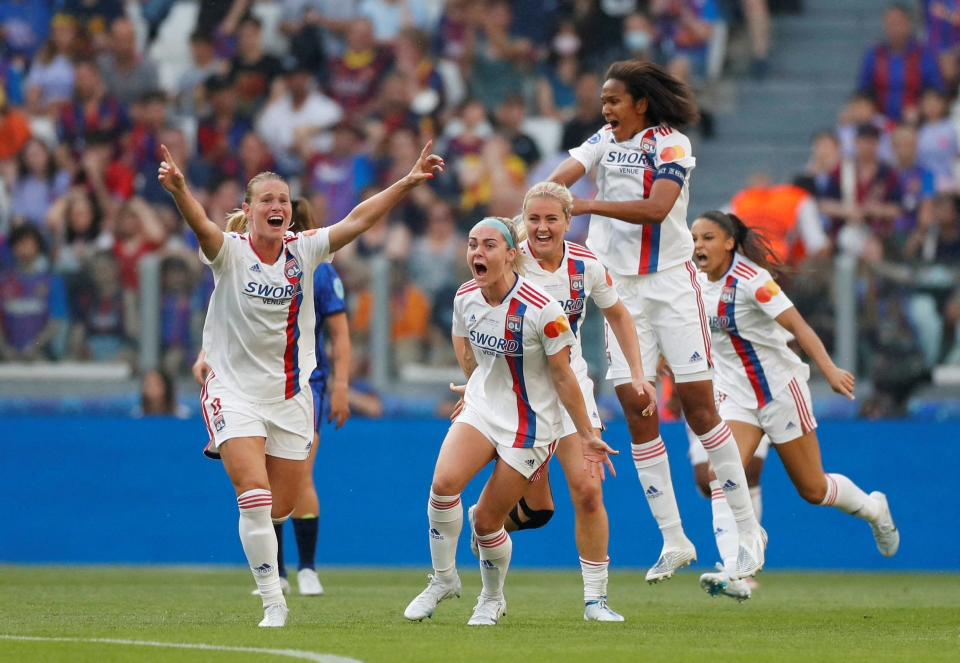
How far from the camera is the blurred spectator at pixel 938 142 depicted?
53.4 feet

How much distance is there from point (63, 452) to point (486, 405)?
6.75m

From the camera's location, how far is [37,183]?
57.7 feet

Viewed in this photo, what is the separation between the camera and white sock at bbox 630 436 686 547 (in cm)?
953

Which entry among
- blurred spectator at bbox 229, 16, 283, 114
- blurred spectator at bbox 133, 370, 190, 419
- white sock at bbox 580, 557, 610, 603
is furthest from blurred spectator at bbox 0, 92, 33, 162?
white sock at bbox 580, 557, 610, 603

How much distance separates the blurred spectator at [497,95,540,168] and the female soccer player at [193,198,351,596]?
6.76 meters

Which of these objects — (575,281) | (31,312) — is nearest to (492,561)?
(575,281)

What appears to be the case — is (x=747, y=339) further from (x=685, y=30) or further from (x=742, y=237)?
(x=685, y=30)

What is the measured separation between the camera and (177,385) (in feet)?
46.2

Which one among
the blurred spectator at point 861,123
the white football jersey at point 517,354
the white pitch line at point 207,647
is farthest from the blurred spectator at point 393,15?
the white pitch line at point 207,647

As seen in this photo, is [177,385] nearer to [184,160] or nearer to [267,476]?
[184,160]

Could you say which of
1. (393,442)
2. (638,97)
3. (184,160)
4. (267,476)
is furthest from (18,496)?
(638,97)

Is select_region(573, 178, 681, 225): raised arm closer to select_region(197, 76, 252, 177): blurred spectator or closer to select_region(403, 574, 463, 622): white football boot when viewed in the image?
select_region(403, 574, 463, 622): white football boot

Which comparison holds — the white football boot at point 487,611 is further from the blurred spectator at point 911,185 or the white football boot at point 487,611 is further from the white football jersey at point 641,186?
the blurred spectator at point 911,185

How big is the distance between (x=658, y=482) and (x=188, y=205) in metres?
3.34
